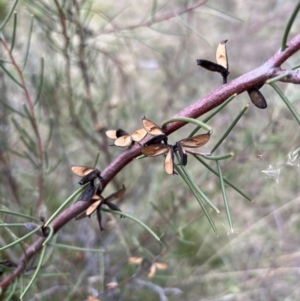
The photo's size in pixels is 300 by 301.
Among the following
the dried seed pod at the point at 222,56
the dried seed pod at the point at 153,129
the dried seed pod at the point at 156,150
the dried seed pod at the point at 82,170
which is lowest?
the dried seed pod at the point at 82,170

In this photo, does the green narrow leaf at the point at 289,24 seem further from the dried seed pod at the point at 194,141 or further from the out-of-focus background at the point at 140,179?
the out-of-focus background at the point at 140,179

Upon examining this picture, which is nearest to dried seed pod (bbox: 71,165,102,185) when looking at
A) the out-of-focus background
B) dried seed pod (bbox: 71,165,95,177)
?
dried seed pod (bbox: 71,165,95,177)

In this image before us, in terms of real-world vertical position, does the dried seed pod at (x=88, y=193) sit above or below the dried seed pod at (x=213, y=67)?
below

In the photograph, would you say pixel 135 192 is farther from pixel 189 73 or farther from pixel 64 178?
pixel 189 73

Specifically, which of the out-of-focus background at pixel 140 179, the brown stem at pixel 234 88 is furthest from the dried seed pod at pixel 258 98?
the out-of-focus background at pixel 140 179

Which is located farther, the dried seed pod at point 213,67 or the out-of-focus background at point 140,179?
the out-of-focus background at point 140,179

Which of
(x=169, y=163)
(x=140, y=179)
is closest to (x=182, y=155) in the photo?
(x=169, y=163)

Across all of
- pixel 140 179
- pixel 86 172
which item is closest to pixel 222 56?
pixel 86 172

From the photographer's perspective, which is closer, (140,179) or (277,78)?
(277,78)

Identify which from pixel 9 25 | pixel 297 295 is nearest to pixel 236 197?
pixel 297 295

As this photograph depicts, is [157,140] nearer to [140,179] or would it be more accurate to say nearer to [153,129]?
[153,129]

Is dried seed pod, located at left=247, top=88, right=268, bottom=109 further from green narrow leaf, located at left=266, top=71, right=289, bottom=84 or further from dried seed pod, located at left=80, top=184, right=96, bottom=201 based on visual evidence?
dried seed pod, located at left=80, top=184, right=96, bottom=201
